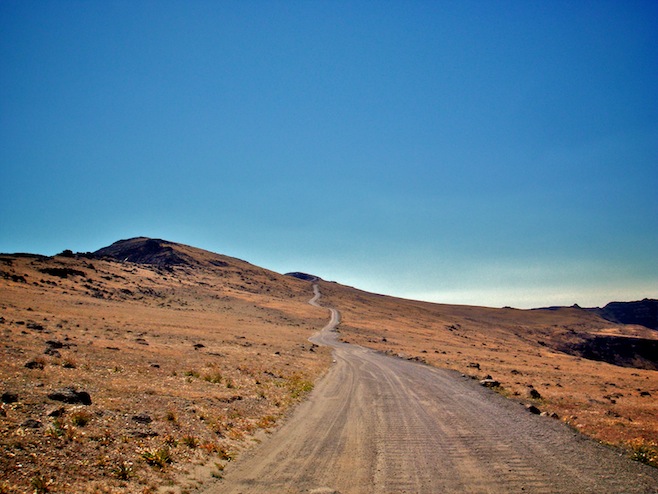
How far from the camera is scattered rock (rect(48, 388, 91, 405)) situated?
40.9 feet

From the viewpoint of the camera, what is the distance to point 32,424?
9.93 metres

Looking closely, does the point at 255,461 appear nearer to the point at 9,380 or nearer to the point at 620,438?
the point at 9,380

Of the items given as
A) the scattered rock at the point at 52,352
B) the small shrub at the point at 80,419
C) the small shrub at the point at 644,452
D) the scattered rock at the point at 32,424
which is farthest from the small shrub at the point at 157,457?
the small shrub at the point at 644,452

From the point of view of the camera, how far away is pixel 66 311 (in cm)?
4250

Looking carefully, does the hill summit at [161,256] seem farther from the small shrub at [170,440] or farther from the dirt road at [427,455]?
the small shrub at [170,440]

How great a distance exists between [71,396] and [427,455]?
40.7 ft

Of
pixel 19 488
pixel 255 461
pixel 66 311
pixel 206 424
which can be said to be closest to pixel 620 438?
pixel 255 461

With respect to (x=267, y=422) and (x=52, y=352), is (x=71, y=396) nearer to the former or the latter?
(x=267, y=422)

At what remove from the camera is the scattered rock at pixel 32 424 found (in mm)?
9836

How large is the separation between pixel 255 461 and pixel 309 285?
160m

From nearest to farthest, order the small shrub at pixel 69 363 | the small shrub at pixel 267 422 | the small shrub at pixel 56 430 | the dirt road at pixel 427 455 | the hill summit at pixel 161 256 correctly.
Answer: the dirt road at pixel 427 455, the small shrub at pixel 56 430, the small shrub at pixel 267 422, the small shrub at pixel 69 363, the hill summit at pixel 161 256

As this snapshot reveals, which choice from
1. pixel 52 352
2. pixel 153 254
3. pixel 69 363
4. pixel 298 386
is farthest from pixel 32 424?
pixel 153 254

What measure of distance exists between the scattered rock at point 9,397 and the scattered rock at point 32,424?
202 centimetres

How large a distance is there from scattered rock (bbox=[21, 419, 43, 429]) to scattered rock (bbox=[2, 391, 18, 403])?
2020 mm
